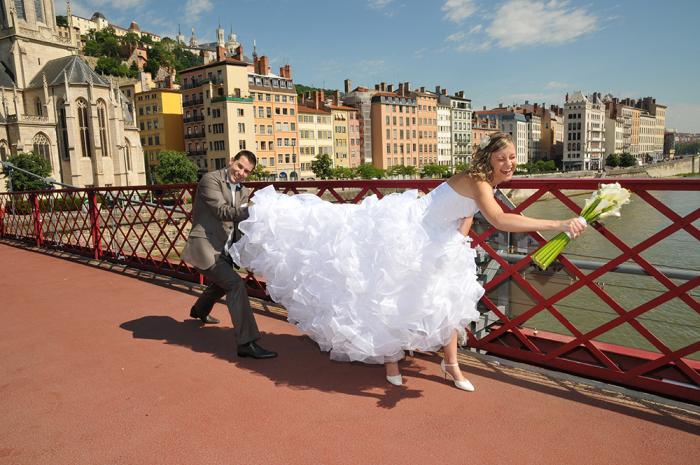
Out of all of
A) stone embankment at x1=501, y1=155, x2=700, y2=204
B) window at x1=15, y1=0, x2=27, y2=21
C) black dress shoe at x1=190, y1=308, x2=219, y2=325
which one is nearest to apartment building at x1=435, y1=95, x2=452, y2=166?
stone embankment at x1=501, y1=155, x2=700, y2=204

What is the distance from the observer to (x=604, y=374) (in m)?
3.46

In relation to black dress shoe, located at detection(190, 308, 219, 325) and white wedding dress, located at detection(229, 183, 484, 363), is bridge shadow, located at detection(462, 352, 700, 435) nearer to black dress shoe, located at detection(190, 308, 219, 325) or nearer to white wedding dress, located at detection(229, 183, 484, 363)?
white wedding dress, located at detection(229, 183, 484, 363)

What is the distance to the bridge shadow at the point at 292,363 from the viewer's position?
3.53 metres

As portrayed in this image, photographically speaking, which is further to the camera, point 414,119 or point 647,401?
point 414,119

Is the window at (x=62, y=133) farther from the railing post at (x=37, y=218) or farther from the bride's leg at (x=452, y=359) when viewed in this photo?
the bride's leg at (x=452, y=359)

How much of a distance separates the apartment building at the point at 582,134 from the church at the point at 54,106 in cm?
9483

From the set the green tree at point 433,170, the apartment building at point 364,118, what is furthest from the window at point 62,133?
the green tree at point 433,170

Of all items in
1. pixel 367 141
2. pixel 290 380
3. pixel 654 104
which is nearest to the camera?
pixel 290 380

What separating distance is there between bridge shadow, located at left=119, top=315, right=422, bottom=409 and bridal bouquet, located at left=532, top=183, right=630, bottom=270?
1.38 meters

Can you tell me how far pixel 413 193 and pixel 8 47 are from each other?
204 feet

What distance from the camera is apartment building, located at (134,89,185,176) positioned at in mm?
68562

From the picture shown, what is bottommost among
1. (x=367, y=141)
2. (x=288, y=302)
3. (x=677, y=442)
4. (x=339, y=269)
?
(x=677, y=442)

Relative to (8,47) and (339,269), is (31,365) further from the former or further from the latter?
(8,47)

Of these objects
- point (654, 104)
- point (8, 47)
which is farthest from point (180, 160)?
point (654, 104)
